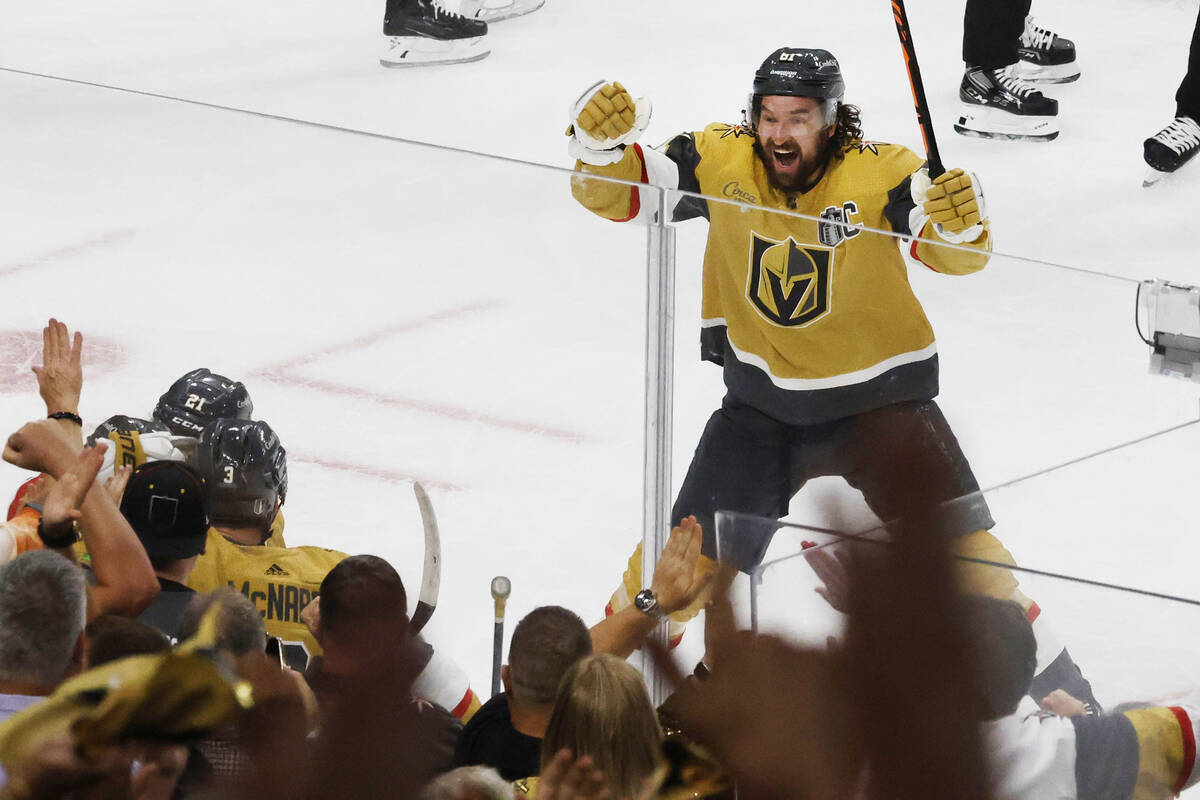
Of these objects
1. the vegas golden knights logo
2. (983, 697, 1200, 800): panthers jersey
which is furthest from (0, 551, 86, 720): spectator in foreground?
the vegas golden knights logo

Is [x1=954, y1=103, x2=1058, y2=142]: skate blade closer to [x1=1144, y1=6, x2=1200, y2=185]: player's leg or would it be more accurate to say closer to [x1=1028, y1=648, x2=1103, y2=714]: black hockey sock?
[x1=1144, y1=6, x2=1200, y2=185]: player's leg

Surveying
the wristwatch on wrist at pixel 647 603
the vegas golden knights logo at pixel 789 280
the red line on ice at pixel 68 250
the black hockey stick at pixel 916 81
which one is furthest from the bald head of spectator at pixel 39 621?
the black hockey stick at pixel 916 81

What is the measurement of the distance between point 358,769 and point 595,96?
206 cm

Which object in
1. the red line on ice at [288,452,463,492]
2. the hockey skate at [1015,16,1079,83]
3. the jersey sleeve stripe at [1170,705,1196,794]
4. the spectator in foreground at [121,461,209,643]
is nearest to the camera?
the jersey sleeve stripe at [1170,705,1196,794]

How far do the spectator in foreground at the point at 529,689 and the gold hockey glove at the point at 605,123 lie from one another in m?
1.10

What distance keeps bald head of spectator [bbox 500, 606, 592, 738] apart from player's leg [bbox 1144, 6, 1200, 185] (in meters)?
3.90

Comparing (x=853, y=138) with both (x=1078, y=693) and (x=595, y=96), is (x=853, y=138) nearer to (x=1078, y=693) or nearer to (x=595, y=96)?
(x=595, y=96)

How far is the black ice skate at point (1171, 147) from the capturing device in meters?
4.93

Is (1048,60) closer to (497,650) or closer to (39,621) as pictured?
(497,650)

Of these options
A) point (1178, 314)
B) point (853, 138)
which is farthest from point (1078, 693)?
point (853, 138)

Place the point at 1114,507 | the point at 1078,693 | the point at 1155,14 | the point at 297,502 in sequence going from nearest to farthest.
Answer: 1. the point at 1078,693
2. the point at 1114,507
3. the point at 297,502
4. the point at 1155,14

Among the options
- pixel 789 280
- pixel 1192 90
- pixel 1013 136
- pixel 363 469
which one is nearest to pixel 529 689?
pixel 789 280

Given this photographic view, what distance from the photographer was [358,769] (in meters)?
0.57

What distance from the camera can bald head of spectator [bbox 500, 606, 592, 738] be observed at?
1590mm
